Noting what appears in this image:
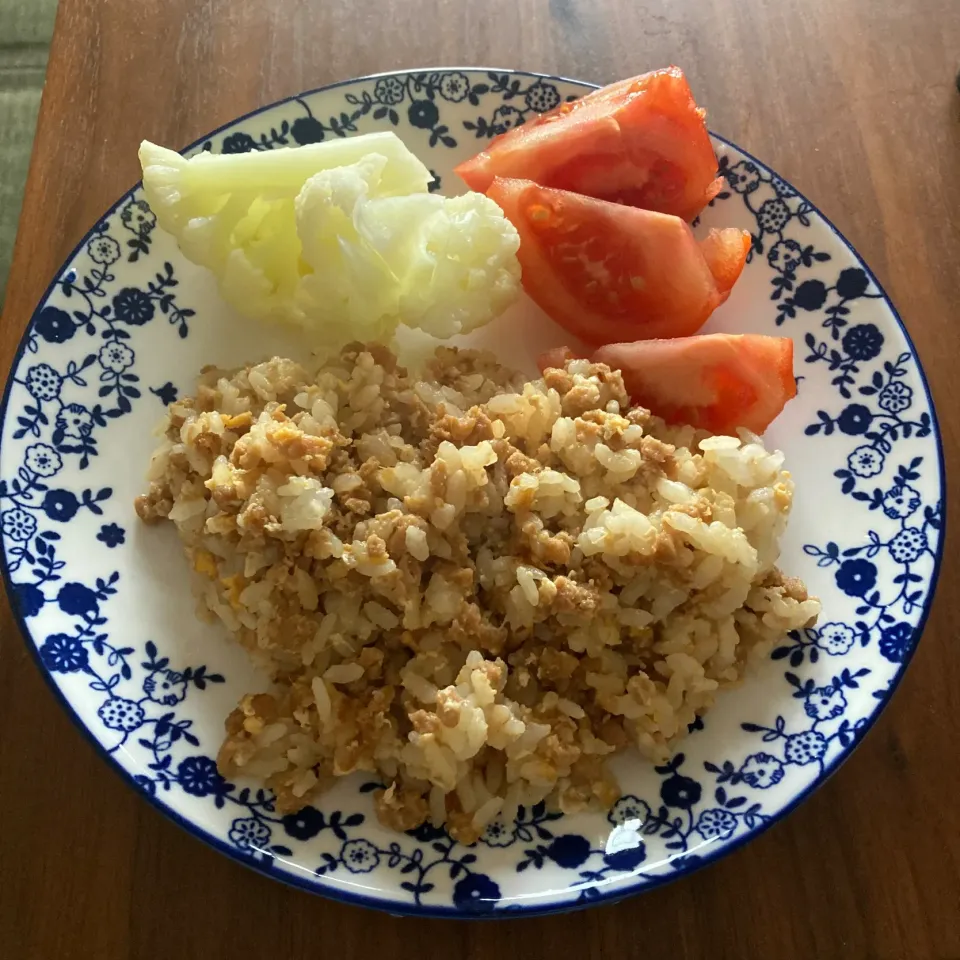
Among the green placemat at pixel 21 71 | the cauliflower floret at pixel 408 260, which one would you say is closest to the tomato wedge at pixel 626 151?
the cauliflower floret at pixel 408 260

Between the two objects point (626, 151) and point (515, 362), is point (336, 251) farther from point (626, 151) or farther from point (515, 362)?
point (626, 151)

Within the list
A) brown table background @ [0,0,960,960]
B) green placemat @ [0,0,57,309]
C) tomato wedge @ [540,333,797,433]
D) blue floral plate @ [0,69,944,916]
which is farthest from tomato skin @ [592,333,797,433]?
green placemat @ [0,0,57,309]

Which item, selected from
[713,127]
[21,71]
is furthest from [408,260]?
[21,71]

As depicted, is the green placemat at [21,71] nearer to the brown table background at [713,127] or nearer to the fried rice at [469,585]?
the brown table background at [713,127]

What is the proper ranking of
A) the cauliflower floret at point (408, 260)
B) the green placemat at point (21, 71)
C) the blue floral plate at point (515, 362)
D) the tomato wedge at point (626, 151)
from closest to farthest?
the blue floral plate at point (515, 362) → the cauliflower floret at point (408, 260) → the tomato wedge at point (626, 151) → the green placemat at point (21, 71)

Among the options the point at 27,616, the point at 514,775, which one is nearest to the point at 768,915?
the point at 514,775

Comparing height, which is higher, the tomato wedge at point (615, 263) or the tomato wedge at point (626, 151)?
the tomato wedge at point (626, 151)

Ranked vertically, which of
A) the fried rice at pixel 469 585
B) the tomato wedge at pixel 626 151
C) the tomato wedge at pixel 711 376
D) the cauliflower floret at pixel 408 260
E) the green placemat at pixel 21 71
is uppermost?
the green placemat at pixel 21 71

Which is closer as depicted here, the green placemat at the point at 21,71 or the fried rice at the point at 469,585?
the fried rice at the point at 469,585
